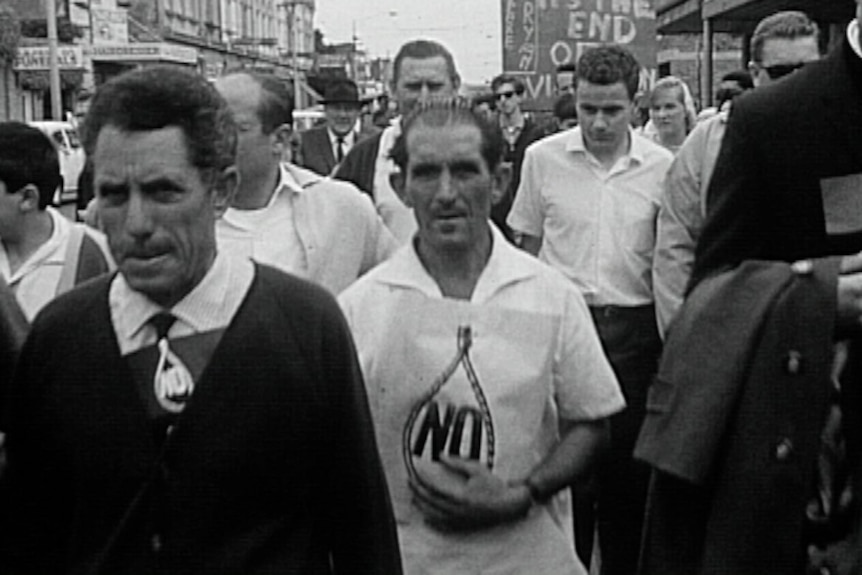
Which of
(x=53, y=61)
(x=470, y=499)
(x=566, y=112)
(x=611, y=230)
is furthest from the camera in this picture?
(x=53, y=61)

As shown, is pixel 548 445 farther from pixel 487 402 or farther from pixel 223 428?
pixel 223 428

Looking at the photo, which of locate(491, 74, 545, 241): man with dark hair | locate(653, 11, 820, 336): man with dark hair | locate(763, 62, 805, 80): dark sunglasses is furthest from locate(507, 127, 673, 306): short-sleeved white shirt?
locate(491, 74, 545, 241): man with dark hair

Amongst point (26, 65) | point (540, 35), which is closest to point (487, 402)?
point (540, 35)

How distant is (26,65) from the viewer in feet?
149

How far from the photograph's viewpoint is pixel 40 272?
498cm

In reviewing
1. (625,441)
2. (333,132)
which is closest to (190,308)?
(625,441)

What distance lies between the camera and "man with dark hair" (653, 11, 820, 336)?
18.3 feet

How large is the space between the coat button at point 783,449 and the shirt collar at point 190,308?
39.5 inches

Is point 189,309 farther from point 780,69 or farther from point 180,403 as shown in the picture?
point 780,69

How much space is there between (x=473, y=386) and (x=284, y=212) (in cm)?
174

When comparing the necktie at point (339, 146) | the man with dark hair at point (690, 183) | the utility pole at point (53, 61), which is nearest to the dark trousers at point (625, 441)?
the man with dark hair at point (690, 183)

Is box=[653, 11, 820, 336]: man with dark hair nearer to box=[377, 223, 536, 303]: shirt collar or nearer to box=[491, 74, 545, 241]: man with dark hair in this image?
box=[377, 223, 536, 303]: shirt collar

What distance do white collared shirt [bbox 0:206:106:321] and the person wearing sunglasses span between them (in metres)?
2.62

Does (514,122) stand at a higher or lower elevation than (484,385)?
higher
